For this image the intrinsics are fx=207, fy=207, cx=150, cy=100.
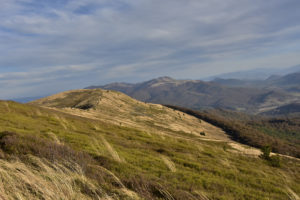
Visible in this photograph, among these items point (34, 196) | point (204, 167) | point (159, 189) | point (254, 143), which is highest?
point (34, 196)

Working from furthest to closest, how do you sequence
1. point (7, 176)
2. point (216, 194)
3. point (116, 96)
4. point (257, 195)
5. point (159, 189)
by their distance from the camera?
1. point (116, 96)
2. point (257, 195)
3. point (216, 194)
4. point (159, 189)
5. point (7, 176)

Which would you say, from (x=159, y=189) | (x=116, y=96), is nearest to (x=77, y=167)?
(x=159, y=189)

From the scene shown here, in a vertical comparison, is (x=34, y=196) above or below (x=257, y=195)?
above

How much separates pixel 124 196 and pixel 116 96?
4273 inches

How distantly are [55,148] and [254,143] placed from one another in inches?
3414

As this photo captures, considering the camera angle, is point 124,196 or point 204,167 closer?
point 124,196

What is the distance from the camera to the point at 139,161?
12867 mm

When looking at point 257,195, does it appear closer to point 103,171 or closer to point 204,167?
point 204,167

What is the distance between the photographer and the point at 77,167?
29.0 feet

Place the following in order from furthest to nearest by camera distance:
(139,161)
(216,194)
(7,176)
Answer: (139,161) < (216,194) < (7,176)

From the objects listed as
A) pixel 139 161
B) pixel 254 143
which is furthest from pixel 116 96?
pixel 139 161

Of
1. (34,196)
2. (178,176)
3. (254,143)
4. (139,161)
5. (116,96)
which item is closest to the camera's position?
(34,196)

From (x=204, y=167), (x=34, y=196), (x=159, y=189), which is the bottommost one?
(x=204, y=167)

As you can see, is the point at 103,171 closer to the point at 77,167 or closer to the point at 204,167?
the point at 77,167
